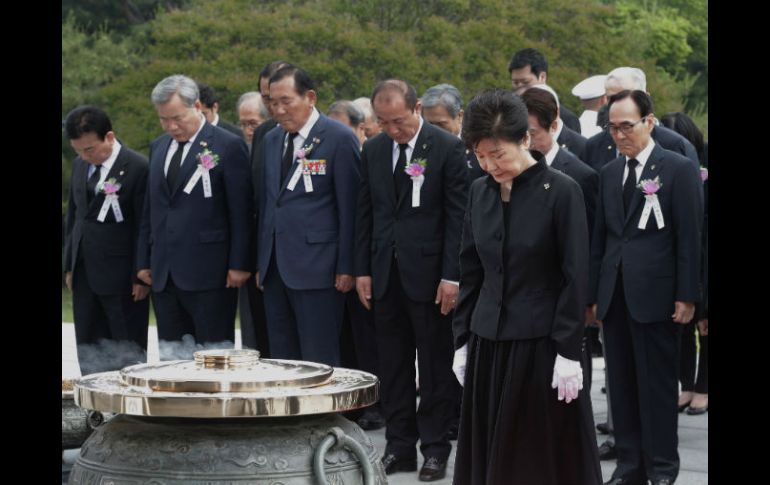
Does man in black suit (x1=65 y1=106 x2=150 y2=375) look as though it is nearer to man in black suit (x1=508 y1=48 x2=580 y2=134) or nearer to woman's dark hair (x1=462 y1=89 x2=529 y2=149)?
man in black suit (x1=508 y1=48 x2=580 y2=134)

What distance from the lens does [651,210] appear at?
5957 millimetres

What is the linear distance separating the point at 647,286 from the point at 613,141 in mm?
1587

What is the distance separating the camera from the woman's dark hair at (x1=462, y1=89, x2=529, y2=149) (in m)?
4.48

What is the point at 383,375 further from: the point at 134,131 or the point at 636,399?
the point at 134,131

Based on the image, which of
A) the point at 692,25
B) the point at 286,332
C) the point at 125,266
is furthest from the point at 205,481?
the point at 692,25

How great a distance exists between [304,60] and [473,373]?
524 inches

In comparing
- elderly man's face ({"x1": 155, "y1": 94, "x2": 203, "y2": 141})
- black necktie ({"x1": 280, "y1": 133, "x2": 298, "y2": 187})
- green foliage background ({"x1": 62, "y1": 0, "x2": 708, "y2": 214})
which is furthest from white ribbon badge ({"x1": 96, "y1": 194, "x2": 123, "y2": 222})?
green foliage background ({"x1": 62, "y1": 0, "x2": 708, "y2": 214})

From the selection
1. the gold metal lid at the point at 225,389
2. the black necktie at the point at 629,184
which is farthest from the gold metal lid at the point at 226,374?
the black necktie at the point at 629,184

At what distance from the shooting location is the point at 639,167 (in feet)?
19.9

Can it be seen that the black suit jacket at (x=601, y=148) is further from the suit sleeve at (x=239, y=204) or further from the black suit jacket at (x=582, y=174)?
the suit sleeve at (x=239, y=204)

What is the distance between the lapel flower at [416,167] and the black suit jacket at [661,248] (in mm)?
982

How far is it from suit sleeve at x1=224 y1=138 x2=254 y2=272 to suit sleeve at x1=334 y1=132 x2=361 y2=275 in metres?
0.66

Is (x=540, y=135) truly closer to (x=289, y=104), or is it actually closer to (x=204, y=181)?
(x=289, y=104)

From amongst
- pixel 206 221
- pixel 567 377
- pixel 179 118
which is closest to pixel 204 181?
pixel 206 221
